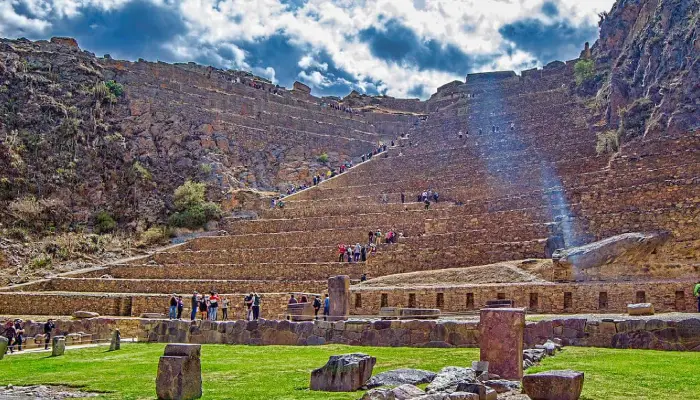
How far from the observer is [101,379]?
1449cm

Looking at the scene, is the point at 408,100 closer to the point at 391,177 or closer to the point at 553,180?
the point at 391,177

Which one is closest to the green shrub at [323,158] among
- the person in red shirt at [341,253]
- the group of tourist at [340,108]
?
the group of tourist at [340,108]

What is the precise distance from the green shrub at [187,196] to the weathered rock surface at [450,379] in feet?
128

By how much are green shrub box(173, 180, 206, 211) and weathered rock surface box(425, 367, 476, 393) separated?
38.9 metres

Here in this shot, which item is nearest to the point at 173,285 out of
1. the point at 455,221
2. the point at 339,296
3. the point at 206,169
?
the point at 455,221

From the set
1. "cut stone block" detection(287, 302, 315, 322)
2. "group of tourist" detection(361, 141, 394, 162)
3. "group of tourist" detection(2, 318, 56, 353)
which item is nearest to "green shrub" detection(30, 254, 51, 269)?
"group of tourist" detection(2, 318, 56, 353)

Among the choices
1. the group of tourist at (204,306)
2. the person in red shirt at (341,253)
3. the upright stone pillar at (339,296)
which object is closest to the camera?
the upright stone pillar at (339,296)

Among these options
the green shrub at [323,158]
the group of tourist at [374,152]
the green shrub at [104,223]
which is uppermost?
the group of tourist at [374,152]

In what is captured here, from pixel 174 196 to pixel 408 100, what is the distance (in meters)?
37.7

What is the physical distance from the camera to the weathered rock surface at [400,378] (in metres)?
11.7

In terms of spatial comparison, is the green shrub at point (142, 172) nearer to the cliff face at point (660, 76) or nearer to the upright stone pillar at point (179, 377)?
the cliff face at point (660, 76)

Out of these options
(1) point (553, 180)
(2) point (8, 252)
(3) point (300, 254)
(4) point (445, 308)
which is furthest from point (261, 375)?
(2) point (8, 252)

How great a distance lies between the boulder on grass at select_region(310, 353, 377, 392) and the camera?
11734mm

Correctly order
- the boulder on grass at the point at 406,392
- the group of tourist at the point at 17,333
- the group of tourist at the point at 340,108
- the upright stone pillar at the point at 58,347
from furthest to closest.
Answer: the group of tourist at the point at 340,108
the group of tourist at the point at 17,333
the upright stone pillar at the point at 58,347
the boulder on grass at the point at 406,392
